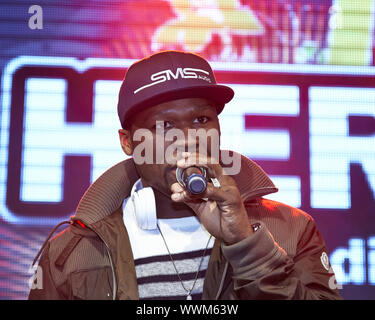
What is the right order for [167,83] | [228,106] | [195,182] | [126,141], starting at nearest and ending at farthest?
1. [195,182]
2. [167,83]
3. [126,141]
4. [228,106]

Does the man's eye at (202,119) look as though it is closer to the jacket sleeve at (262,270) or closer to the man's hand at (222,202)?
the man's hand at (222,202)

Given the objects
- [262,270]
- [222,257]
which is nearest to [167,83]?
[222,257]

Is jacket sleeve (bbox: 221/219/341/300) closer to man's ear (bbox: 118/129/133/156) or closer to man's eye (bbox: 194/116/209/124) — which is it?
man's eye (bbox: 194/116/209/124)

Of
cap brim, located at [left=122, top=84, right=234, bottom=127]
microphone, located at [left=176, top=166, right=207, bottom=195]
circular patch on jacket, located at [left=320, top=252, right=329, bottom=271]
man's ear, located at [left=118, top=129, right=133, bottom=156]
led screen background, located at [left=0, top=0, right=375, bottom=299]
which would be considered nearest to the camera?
microphone, located at [left=176, top=166, right=207, bottom=195]

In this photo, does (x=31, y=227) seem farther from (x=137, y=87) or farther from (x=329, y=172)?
(x=329, y=172)

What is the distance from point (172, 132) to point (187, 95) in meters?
0.13

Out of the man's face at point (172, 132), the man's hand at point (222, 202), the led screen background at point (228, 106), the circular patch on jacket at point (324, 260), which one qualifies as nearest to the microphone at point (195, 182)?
the man's hand at point (222, 202)

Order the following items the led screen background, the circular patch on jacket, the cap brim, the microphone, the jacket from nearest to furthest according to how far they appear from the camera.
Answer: the microphone → the jacket → the circular patch on jacket → the cap brim → the led screen background

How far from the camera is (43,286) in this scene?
5.40 feet

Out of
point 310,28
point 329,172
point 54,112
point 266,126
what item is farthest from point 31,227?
point 310,28

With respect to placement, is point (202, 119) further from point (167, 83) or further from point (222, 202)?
point (222, 202)

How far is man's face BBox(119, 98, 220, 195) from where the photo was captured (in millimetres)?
1684

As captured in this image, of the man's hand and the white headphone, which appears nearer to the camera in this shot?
the man's hand

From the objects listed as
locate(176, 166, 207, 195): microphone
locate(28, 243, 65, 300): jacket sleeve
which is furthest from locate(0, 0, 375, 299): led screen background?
locate(176, 166, 207, 195): microphone
